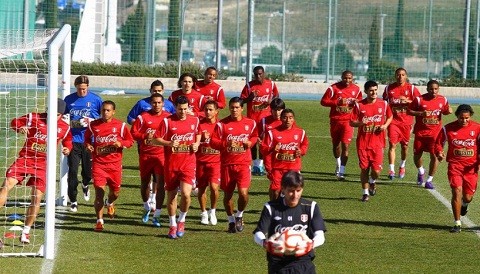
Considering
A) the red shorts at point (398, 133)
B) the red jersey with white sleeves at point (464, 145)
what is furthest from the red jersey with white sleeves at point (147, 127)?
the red shorts at point (398, 133)

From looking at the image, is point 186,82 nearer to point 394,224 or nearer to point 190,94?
point 190,94

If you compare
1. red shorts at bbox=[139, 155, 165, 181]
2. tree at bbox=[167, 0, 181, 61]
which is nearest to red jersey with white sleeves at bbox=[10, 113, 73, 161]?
red shorts at bbox=[139, 155, 165, 181]

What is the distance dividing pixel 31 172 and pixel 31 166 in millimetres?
92

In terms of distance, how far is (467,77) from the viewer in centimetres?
5053

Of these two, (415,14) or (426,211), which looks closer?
(426,211)

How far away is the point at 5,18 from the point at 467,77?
750 inches

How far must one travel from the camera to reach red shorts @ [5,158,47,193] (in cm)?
1605

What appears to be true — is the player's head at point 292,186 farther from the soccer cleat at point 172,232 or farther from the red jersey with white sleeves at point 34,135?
the soccer cleat at point 172,232

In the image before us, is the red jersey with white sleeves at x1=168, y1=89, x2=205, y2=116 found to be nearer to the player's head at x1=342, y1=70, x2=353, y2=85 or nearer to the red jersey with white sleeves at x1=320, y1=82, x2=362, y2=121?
the red jersey with white sleeves at x1=320, y1=82, x2=362, y2=121

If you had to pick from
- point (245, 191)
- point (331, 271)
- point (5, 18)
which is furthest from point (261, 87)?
point (5, 18)

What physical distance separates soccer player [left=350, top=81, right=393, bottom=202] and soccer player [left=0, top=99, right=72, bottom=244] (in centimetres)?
627

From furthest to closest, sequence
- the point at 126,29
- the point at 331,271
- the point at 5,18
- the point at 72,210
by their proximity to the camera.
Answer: the point at 126,29
the point at 5,18
the point at 72,210
the point at 331,271

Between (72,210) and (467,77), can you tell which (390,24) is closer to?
(467,77)

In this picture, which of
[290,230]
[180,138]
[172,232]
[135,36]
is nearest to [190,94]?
[180,138]
